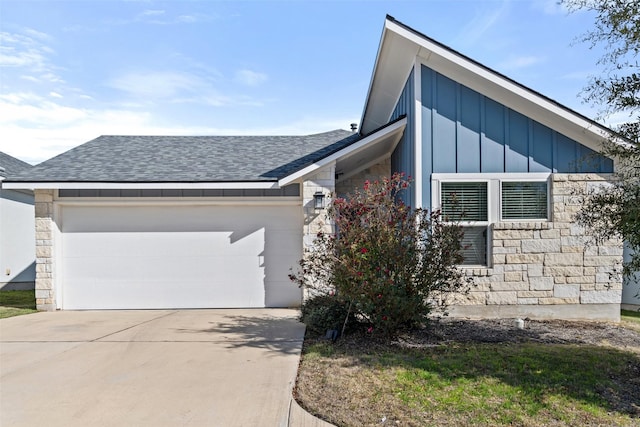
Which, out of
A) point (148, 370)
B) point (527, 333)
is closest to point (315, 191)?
point (527, 333)

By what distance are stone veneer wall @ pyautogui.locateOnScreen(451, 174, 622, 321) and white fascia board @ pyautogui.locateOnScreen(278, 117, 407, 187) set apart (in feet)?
8.56

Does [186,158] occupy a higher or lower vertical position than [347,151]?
higher

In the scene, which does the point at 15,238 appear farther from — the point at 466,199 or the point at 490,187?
the point at 490,187

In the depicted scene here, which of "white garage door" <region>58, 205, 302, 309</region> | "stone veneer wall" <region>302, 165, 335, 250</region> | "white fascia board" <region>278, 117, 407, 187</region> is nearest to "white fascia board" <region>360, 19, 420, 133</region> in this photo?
"white fascia board" <region>278, 117, 407, 187</region>

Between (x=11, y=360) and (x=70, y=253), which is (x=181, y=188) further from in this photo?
(x=11, y=360)

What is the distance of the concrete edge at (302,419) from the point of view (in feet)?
11.7

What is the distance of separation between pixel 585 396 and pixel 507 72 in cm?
546

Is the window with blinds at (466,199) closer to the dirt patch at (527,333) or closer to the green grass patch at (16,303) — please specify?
the dirt patch at (527,333)

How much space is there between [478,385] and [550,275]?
438 centimetres

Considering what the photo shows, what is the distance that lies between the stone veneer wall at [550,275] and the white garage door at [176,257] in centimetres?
383

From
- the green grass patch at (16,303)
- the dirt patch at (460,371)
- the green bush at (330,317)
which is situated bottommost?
the green grass patch at (16,303)

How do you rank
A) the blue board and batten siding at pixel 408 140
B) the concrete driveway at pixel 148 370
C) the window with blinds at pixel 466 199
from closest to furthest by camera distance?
1. the concrete driveway at pixel 148 370
2. the window with blinds at pixel 466 199
3. the blue board and batten siding at pixel 408 140

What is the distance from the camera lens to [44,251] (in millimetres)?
8969

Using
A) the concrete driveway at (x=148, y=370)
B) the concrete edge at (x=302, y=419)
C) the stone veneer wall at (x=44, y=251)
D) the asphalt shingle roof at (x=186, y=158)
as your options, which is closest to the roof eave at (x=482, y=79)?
the asphalt shingle roof at (x=186, y=158)
